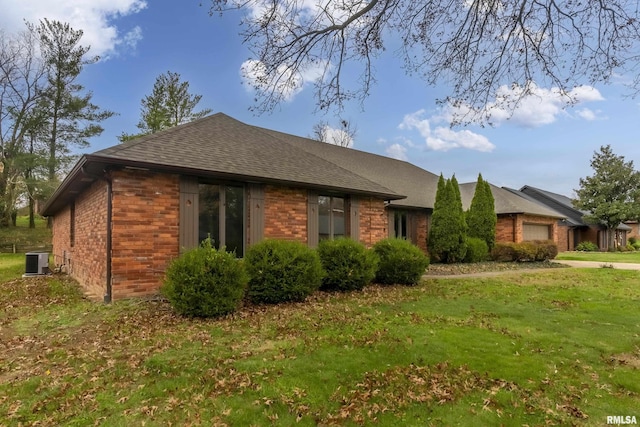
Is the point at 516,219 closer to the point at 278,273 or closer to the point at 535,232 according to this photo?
the point at 535,232

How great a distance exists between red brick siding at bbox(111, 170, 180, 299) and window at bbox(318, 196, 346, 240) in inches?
177

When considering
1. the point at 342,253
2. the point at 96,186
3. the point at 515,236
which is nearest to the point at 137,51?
the point at 96,186

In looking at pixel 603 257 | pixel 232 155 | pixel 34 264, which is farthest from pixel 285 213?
pixel 603 257

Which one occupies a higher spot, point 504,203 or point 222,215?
point 504,203

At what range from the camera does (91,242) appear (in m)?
9.48

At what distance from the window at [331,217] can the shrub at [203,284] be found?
5001 mm

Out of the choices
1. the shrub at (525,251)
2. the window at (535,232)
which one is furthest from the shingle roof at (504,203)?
the shrub at (525,251)

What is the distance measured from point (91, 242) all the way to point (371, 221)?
8458 mm

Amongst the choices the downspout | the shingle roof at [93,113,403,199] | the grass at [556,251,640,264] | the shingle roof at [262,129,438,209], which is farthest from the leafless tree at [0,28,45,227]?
the grass at [556,251,640,264]

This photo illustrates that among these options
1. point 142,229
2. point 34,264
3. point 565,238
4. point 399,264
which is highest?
point 142,229

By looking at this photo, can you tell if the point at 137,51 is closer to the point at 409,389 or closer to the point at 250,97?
the point at 250,97

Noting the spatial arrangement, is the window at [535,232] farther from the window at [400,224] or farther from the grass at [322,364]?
the grass at [322,364]

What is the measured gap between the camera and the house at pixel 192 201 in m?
7.56

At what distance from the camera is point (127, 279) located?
296 inches
